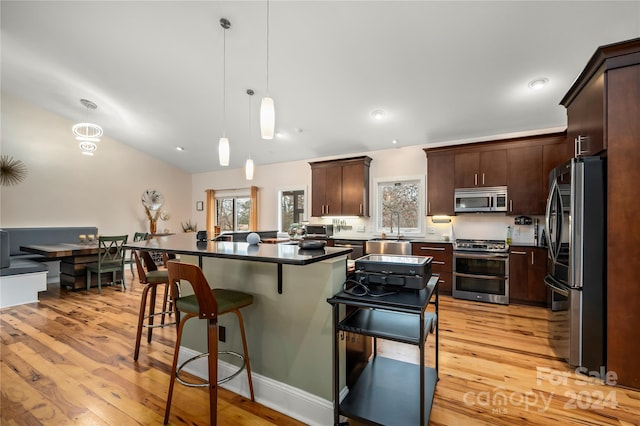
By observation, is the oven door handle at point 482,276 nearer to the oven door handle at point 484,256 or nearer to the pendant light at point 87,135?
the oven door handle at point 484,256

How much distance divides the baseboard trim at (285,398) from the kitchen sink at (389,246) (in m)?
3.05

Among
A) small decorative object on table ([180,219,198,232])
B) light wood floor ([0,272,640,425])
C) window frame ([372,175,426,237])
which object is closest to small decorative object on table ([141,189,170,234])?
small decorative object on table ([180,219,198,232])

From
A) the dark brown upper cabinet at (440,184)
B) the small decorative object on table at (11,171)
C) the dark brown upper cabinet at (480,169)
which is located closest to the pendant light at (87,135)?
the small decorative object on table at (11,171)

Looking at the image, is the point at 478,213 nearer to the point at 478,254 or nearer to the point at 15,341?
the point at 478,254

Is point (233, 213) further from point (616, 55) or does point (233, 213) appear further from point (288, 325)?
point (616, 55)

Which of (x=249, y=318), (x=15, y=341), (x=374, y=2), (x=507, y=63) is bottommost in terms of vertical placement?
(x=15, y=341)

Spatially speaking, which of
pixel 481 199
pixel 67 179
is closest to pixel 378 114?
pixel 481 199

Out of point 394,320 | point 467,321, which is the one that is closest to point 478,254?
point 467,321

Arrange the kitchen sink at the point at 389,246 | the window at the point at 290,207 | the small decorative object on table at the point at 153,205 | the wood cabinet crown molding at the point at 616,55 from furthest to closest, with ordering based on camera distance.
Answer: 1. the small decorative object on table at the point at 153,205
2. the window at the point at 290,207
3. the kitchen sink at the point at 389,246
4. the wood cabinet crown molding at the point at 616,55

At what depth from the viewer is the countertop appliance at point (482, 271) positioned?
13.1 ft

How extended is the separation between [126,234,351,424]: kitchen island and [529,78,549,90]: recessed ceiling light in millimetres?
3192

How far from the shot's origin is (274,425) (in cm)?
171

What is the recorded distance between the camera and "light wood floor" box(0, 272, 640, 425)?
1786 millimetres

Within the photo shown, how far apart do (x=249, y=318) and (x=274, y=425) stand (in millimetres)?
665
